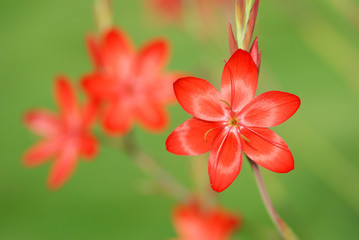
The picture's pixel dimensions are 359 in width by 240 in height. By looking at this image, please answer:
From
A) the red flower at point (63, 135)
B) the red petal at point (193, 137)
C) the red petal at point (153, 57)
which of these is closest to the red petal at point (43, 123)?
the red flower at point (63, 135)

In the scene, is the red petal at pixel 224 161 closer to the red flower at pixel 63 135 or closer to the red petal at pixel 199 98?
the red petal at pixel 199 98

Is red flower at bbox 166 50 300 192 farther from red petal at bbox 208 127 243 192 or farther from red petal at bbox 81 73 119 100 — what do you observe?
red petal at bbox 81 73 119 100

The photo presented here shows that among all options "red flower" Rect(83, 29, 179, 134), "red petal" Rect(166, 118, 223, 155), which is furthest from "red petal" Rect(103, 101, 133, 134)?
"red petal" Rect(166, 118, 223, 155)

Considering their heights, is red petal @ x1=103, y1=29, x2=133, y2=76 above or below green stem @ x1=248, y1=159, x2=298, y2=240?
above

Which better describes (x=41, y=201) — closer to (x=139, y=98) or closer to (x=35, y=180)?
(x=35, y=180)

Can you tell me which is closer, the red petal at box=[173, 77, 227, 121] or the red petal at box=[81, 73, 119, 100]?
the red petal at box=[173, 77, 227, 121]

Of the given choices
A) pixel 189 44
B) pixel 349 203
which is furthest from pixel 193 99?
pixel 189 44
